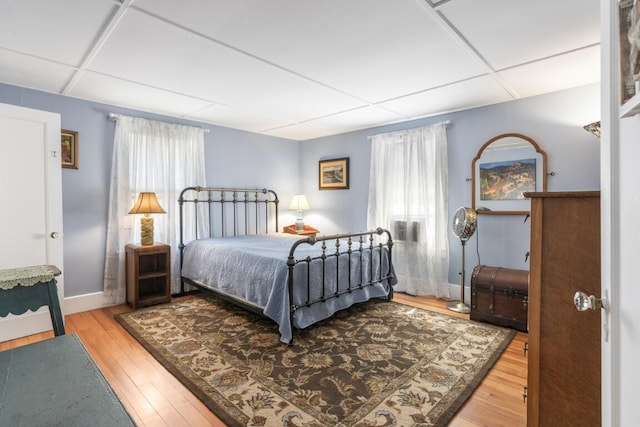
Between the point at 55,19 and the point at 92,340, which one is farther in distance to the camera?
the point at 92,340

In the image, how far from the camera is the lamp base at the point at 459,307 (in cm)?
354

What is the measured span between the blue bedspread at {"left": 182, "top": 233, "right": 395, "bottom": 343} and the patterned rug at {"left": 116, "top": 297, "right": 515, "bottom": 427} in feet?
0.73

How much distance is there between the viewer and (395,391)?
2039 mm

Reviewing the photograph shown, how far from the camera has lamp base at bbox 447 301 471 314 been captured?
354cm

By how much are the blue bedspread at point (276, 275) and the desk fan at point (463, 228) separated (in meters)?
0.82

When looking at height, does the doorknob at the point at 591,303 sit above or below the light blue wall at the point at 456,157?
below

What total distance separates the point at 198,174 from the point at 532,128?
406 centimetres

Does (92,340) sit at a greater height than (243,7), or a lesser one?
lesser

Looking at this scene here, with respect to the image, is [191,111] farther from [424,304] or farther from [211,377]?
[424,304]

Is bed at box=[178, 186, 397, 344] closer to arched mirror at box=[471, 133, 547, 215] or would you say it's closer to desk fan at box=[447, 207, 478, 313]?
desk fan at box=[447, 207, 478, 313]

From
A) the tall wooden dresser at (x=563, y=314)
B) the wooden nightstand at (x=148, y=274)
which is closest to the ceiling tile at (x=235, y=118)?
the wooden nightstand at (x=148, y=274)

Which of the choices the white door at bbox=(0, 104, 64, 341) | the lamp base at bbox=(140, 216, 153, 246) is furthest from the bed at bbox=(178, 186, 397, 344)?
the white door at bbox=(0, 104, 64, 341)

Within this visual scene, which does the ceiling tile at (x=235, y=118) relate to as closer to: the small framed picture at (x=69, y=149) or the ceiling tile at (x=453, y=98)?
the small framed picture at (x=69, y=149)

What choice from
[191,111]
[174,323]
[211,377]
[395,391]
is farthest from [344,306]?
[191,111]
